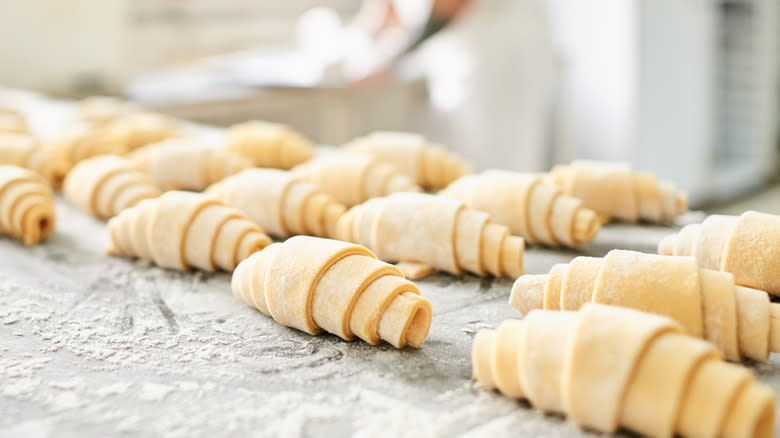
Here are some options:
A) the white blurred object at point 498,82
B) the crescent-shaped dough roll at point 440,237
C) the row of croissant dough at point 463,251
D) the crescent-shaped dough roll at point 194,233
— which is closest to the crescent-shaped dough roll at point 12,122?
the row of croissant dough at point 463,251

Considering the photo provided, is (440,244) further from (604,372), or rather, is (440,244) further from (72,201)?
(72,201)

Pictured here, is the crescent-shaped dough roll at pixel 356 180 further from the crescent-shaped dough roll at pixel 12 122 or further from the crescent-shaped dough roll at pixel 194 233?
the crescent-shaped dough roll at pixel 12 122

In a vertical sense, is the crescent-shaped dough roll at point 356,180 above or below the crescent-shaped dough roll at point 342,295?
above

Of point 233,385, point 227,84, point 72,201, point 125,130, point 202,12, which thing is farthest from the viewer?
point 202,12

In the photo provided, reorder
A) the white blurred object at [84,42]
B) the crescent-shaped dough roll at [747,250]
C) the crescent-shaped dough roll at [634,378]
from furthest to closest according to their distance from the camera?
the white blurred object at [84,42] → the crescent-shaped dough roll at [747,250] → the crescent-shaped dough roll at [634,378]

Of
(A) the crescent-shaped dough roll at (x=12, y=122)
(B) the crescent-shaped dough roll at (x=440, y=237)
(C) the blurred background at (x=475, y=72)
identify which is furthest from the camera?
(C) the blurred background at (x=475, y=72)

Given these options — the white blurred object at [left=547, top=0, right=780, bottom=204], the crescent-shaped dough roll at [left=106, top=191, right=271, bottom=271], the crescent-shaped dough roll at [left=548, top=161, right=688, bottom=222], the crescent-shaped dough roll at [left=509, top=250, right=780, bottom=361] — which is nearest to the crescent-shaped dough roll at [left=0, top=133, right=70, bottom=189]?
the crescent-shaped dough roll at [left=106, top=191, right=271, bottom=271]

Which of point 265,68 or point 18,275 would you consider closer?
point 18,275

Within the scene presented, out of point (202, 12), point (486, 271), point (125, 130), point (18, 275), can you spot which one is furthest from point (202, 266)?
point (202, 12)
